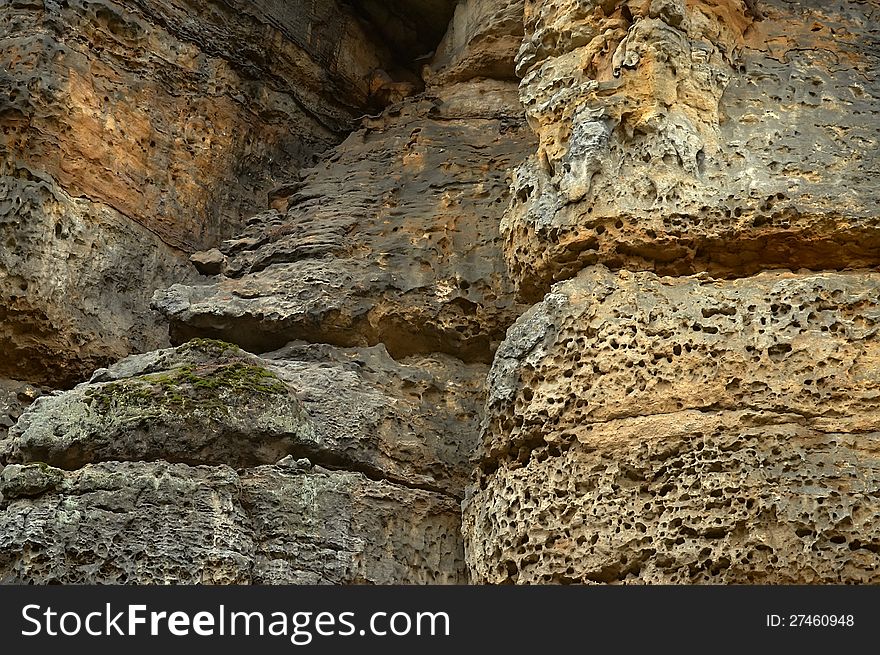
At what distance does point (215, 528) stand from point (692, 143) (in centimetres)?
333

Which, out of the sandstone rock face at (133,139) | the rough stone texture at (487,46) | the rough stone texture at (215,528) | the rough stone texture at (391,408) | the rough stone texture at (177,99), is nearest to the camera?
the rough stone texture at (215,528)

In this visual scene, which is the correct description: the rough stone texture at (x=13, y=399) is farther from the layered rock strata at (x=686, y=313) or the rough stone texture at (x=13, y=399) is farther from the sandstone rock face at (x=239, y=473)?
the layered rock strata at (x=686, y=313)

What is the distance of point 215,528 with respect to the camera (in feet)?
22.5

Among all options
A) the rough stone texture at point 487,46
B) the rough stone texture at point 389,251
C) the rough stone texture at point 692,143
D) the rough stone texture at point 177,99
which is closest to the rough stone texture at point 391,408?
the rough stone texture at point 389,251

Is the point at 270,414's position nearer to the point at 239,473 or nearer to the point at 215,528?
the point at 239,473

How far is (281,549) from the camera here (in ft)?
23.0

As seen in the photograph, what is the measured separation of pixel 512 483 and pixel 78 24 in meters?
5.22

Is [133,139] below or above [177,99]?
below

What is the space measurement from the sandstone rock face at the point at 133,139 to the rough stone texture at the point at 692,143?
2.91 meters

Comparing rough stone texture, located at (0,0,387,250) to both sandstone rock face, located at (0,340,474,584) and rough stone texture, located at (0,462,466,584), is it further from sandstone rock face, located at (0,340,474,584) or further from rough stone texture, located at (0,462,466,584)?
rough stone texture, located at (0,462,466,584)

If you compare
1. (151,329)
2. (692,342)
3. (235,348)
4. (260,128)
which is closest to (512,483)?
(692,342)

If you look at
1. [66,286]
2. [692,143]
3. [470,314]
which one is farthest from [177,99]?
[692,143]

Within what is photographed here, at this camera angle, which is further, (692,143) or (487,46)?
(487,46)

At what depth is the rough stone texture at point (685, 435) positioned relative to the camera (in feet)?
20.5
